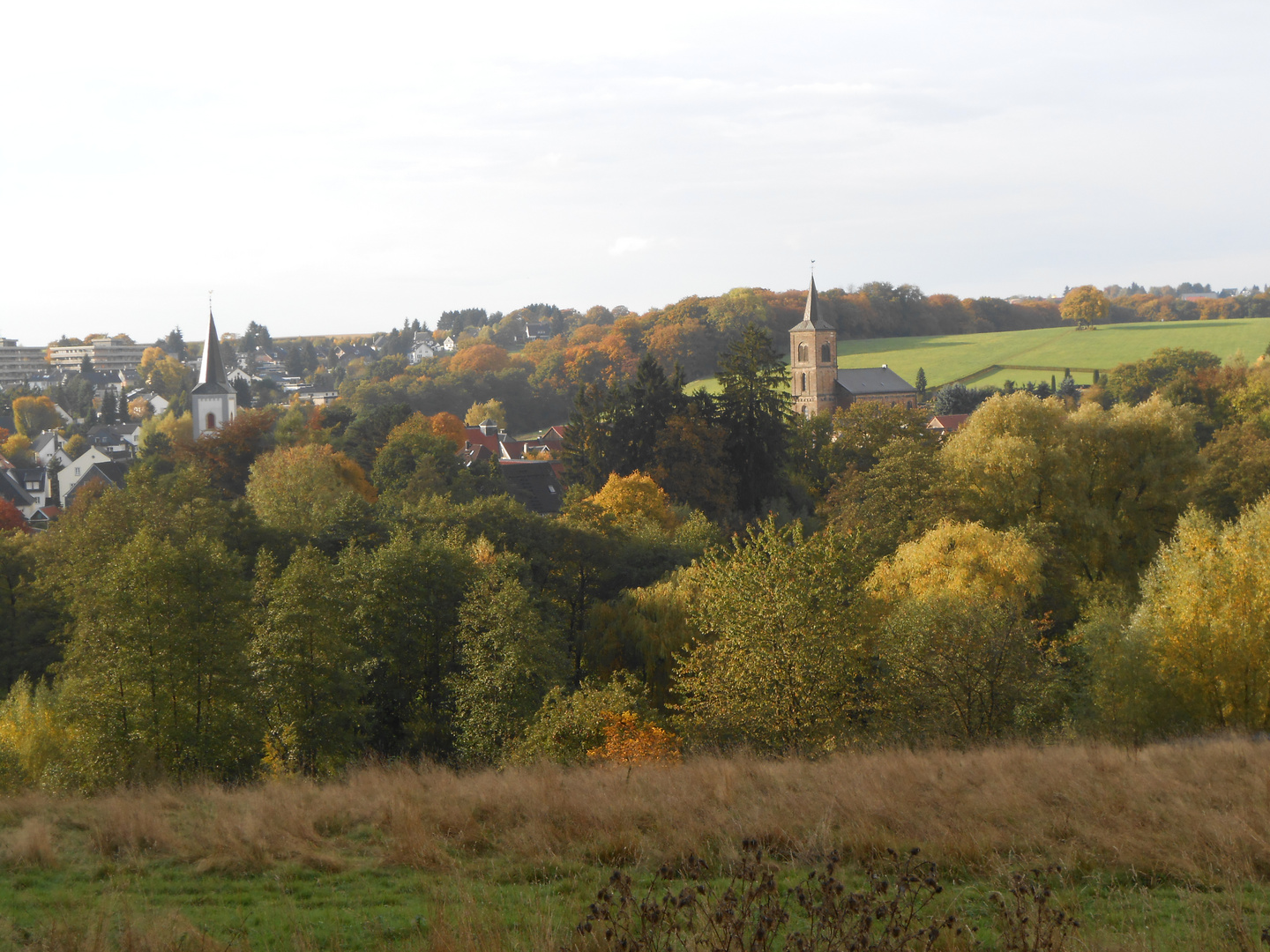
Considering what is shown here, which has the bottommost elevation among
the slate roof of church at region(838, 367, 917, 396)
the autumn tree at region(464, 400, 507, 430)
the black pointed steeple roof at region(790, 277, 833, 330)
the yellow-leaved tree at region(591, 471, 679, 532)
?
the yellow-leaved tree at region(591, 471, 679, 532)

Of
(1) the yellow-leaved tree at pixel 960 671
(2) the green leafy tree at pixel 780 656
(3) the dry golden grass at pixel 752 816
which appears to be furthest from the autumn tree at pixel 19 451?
(3) the dry golden grass at pixel 752 816

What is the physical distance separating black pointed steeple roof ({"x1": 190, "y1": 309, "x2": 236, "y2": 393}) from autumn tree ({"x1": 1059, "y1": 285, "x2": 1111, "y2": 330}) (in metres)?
106

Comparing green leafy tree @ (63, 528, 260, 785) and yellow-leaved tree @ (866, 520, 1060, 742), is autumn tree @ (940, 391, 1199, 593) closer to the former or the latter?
yellow-leaved tree @ (866, 520, 1060, 742)

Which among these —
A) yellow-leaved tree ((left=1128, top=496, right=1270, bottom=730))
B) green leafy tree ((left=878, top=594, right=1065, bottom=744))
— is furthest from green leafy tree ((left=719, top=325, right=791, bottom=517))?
green leafy tree ((left=878, top=594, right=1065, bottom=744))

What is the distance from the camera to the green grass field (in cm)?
10612

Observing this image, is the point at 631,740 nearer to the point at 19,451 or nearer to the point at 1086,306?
the point at 19,451

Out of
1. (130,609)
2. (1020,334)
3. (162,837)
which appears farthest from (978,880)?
(1020,334)

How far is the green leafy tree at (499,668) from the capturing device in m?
21.1

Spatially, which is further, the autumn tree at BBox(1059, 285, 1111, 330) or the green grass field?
the autumn tree at BBox(1059, 285, 1111, 330)

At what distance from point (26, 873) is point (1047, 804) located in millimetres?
8050

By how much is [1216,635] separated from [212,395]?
279 ft

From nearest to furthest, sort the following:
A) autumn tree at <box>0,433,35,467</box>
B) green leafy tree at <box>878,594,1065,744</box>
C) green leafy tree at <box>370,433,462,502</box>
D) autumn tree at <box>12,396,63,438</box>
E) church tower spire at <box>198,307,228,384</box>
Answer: green leafy tree at <box>878,594,1065,744</box> → green leafy tree at <box>370,433,462,502</box> → church tower spire at <box>198,307,228,384</box> → autumn tree at <box>0,433,35,467</box> → autumn tree at <box>12,396,63,438</box>

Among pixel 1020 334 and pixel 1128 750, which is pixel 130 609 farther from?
pixel 1020 334

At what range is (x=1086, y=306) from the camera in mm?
136750
